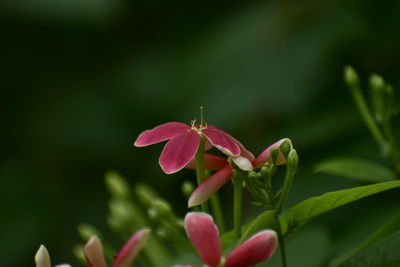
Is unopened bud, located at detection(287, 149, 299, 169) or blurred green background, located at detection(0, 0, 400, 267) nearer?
unopened bud, located at detection(287, 149, 299, 169)

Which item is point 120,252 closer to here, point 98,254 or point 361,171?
point 98,254

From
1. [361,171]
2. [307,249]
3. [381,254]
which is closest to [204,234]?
[381,254]

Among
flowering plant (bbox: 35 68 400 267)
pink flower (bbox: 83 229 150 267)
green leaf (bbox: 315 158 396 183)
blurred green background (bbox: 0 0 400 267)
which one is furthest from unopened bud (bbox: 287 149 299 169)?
blurred green background (bbox: 0 0 400 267)

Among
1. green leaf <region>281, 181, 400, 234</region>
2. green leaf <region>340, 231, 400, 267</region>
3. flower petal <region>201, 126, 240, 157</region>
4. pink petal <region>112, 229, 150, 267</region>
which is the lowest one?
green leaf <region>340, 231, 400, 267</region>

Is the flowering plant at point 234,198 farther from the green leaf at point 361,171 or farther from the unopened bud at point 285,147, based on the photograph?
the green leaf at point 361,171

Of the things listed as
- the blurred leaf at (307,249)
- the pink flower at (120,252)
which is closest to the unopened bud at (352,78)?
the blurred leaf at (307,249)

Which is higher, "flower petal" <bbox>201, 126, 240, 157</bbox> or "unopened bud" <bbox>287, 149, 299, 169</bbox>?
"flower petal" <bbox>201, 126, 240, 157</bbox>

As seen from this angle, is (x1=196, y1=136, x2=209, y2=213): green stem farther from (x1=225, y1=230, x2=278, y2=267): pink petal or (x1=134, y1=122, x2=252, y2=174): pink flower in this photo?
(x1=225, y1=230, x2=278, y2=267): pink petal

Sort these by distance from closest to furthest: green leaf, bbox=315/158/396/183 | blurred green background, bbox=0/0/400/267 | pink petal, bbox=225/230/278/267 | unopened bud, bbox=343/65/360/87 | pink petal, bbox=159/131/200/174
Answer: pink petal, bbox=225/230/278/267 → pink petal, bbox=159/131/200/174 → green leaf, bbox=315/158/396/183 → unopened bud, bbox=343/65/360/87 → blurred green background, bbox=0/0/400/267
